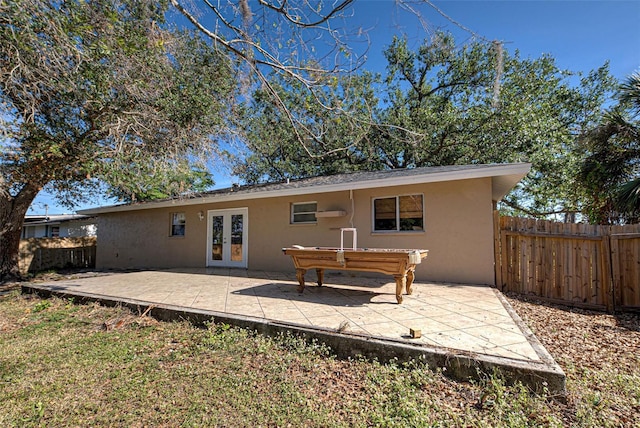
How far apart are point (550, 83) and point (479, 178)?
11362 millimetres

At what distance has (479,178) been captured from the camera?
680 cm

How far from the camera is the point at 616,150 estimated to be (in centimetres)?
721

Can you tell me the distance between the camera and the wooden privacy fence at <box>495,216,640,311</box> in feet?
17.1

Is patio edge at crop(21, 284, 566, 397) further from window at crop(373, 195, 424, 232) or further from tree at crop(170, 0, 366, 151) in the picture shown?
window at crop(373, 195, 424, 232)

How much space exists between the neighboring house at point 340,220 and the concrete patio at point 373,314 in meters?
0.96

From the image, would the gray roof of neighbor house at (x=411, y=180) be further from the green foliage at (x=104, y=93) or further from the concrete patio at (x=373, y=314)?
the concrete patio at (x=373, y=314)

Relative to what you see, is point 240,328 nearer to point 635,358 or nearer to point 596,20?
point 635,358

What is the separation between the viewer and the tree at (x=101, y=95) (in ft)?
13.9

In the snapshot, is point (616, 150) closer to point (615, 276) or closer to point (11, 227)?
point (615, 276)

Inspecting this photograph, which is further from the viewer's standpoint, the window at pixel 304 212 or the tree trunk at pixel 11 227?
the tree trunk at pixel 11 227

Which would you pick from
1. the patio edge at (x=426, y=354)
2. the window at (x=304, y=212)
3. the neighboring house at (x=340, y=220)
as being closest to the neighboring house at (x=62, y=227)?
the neighboring house at (x=340, y=220)

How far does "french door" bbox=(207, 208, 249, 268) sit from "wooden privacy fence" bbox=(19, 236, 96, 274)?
27.4ft

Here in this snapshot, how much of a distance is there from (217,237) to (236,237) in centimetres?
92

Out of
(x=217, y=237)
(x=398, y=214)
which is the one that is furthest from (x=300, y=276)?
(x=217, y=237)
